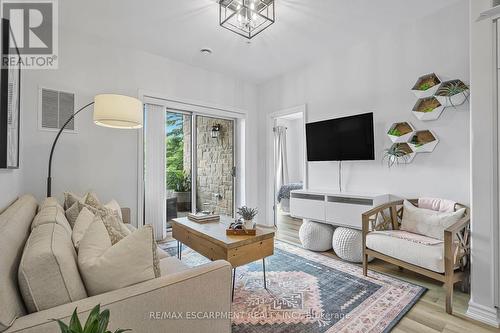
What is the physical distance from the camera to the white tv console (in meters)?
2.85

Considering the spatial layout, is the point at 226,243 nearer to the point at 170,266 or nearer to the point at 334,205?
the point at 170,266

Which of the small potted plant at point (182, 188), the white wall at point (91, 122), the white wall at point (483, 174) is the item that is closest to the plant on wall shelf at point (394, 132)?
the white wall at point (483, 174)

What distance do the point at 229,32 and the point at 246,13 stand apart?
577 millimetres

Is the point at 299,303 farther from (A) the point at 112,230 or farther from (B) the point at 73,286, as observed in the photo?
(B) the point at 73,286

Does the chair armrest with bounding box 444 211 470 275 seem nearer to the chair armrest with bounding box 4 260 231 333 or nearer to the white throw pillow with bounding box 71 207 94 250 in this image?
the chair armrest with bounding box 4 260 231 333

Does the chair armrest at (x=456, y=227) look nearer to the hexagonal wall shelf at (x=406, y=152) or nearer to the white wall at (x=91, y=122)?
the hexagonal wall shelf at (x=406, y=152)

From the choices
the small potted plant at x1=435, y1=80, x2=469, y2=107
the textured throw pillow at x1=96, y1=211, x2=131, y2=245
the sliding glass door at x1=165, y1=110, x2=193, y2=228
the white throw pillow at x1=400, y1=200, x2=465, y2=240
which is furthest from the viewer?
the sliding glass door at x1=165, y1=110, x2=193, y2=228

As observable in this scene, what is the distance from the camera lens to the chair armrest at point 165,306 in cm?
84

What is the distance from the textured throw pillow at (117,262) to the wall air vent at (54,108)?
234 cm

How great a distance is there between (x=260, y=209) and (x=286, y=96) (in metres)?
2.13

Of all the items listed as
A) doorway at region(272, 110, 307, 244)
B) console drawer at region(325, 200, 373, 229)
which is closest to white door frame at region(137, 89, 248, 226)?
doorway at region(272, 110, 307, 244)

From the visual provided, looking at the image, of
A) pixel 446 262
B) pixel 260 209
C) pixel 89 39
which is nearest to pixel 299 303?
pixel 446 262

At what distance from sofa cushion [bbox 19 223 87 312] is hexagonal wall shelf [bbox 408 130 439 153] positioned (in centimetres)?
315

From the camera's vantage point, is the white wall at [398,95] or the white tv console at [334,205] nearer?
the white wall at [398,95]
